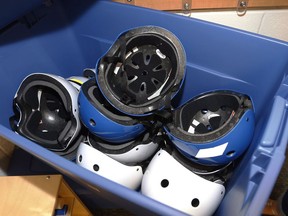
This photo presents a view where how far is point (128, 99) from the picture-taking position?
0.77 metres

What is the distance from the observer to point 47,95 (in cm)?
93

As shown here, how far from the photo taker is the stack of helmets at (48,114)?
84 cm

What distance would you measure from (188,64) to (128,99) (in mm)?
236

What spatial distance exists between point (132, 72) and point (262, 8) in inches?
18.1

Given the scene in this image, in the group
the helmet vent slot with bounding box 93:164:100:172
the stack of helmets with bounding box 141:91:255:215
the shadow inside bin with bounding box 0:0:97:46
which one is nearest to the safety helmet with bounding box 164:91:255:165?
the stack of helmets with bounding box 141:91:255:215

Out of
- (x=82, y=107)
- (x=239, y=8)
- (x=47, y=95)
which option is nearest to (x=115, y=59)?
(x=82, y=107)

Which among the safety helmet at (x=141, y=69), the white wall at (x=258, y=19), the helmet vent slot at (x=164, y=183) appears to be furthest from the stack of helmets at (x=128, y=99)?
the white wall at (x=258, y=19)

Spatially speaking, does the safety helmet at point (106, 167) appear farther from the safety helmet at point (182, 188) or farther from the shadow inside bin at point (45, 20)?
the shadow inside bin at point (45, 20)

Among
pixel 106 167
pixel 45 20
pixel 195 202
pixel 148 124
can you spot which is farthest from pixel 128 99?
pixel 45 20

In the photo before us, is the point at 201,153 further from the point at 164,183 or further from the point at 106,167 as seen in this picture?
the point at 106,167

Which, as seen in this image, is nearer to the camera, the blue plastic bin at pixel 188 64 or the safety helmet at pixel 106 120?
the blue plastic bin at pixel 188 64

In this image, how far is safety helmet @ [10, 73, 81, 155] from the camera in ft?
2.76

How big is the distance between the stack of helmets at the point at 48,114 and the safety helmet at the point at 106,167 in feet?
0.26

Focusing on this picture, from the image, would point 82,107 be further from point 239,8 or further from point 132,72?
point 239,8
